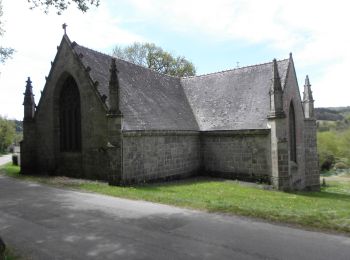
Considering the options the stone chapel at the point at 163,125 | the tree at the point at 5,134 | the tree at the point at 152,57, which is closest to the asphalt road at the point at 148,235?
the stone chapel at the point at 163,125

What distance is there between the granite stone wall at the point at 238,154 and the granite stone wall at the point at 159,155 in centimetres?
89

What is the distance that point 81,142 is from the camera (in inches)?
774

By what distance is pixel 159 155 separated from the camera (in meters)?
19.0

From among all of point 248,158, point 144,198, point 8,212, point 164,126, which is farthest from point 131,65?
point 8,212

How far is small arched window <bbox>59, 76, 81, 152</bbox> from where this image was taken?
20.3 metres

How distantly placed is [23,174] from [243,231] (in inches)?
694

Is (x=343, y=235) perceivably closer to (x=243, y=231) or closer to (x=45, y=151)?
(x=243, y=231)

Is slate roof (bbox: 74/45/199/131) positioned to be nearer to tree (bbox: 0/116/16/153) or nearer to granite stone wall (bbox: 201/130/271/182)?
granite stone wall (bbox: 201/130/271/182)

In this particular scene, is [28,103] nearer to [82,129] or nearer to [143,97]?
[82,129]

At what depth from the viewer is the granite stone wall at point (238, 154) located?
1947 cm

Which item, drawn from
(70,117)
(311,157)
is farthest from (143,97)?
(311,157)

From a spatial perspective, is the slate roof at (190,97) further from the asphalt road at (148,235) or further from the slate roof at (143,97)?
the asphalt road at (148,235)

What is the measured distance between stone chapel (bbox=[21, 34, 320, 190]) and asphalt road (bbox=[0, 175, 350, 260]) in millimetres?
6410

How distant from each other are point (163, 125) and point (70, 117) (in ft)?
19.8
